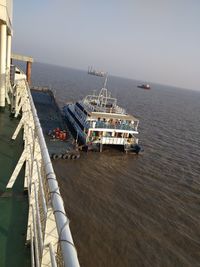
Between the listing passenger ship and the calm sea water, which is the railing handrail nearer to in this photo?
the calm sea water

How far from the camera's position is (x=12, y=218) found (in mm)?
7359

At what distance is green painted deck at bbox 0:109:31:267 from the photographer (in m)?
6.04

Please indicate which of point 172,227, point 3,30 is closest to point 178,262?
point 172,227

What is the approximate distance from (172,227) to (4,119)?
1770cm

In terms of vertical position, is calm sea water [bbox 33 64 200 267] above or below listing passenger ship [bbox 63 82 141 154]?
below

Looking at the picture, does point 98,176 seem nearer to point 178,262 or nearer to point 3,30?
point 178,262

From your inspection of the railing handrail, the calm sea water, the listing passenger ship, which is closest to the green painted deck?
the railing handrail

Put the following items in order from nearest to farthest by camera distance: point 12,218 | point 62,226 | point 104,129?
point 62,226
point 12,218
point 104,129

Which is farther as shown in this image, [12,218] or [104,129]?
[104,129]

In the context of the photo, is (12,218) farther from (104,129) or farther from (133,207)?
(104,129)

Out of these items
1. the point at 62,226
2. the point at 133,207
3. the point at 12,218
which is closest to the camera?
the point at 62,226

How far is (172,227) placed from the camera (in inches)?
982

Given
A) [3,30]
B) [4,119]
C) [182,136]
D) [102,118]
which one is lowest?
[182,136]

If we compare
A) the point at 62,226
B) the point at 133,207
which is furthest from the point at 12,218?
the point at 133,207
